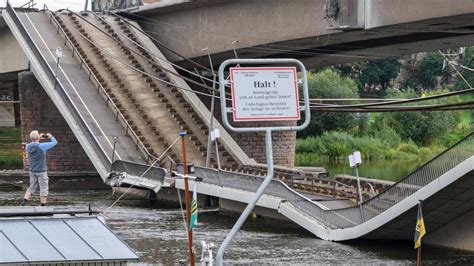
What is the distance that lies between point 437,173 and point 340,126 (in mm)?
54935

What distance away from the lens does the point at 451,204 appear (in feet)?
89.2

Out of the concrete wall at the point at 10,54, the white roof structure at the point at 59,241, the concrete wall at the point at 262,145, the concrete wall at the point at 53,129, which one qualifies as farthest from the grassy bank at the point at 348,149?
the white roof structure at the point at 59,241

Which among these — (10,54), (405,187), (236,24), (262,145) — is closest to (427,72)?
(262,145)

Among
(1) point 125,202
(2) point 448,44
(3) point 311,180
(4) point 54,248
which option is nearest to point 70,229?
(4) point 54,248

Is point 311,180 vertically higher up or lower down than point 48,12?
lower down

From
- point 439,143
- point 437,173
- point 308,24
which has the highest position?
point 308,24

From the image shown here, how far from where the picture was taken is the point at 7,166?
Answer: 2405 inches

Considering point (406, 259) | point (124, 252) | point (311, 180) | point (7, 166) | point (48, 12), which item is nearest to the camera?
point (124, 252)

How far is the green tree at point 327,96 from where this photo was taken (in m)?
79.2

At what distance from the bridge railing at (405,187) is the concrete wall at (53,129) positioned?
82.7ft

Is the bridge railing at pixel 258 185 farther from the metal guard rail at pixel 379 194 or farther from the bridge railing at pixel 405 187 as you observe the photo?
the bridge railing at pixel 405 187

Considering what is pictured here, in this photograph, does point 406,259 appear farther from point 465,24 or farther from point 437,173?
point 465,24

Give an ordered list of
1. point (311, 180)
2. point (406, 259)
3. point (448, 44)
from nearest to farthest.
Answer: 1. point (406, 259)
2. point (311, 180)
3. point (448, 44)

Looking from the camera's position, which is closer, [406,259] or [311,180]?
[406,259]
